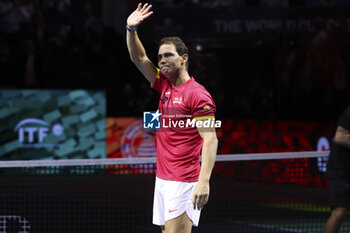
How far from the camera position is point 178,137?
477cm

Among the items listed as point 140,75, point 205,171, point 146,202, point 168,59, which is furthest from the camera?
point 140,75

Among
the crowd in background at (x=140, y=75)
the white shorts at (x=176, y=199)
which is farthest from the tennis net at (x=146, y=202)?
the crowd in background at (x=140, y=75)

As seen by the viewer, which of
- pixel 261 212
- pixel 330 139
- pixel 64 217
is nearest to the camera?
pixel 64 217

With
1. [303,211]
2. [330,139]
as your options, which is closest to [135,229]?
[303,211]

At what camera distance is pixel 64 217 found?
33.1 ft

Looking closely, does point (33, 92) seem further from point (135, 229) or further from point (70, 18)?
point (135, 229)

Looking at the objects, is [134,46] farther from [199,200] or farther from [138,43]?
[199,200]

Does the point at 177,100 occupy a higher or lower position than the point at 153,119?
higher

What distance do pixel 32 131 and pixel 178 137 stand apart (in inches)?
479

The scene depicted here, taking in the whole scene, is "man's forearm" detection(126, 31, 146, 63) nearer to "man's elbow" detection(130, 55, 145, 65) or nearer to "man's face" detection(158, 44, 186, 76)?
"man's elbow" detection(130, 55, 145, 65)

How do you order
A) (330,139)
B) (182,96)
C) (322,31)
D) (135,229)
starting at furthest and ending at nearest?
(322,31)
(330,139)
(135,229)
(182,96)

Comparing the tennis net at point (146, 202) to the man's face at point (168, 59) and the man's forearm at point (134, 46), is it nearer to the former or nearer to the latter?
the man's forearm at point (134, 46)

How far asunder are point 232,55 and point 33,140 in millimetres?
6062

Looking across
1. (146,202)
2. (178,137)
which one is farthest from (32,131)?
(178,137)
